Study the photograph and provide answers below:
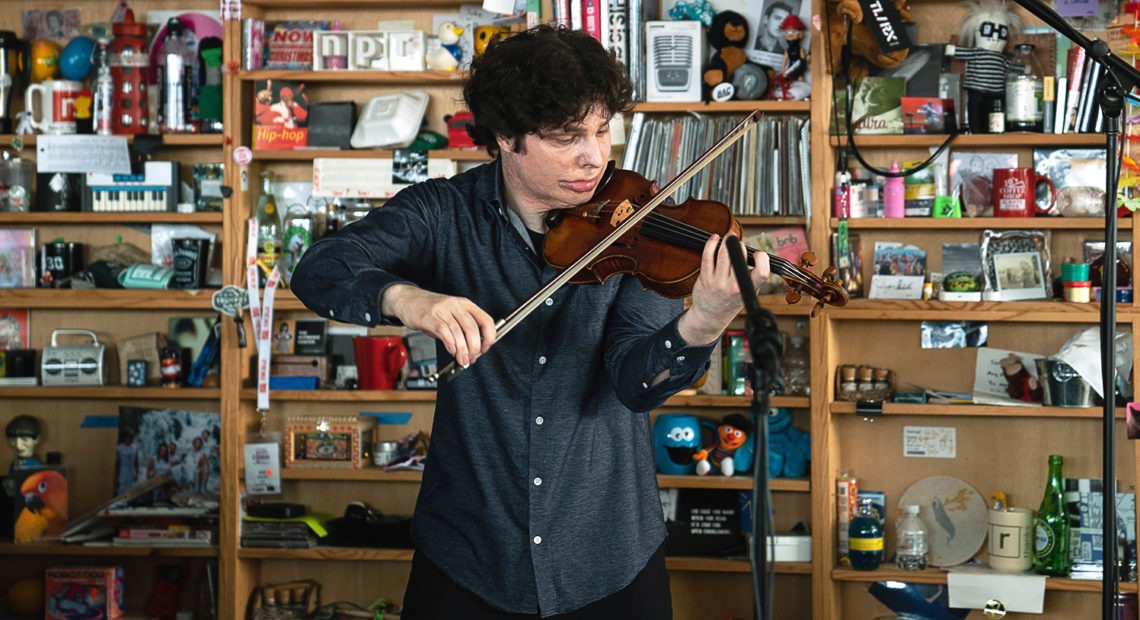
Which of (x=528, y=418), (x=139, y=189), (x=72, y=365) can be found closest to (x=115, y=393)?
(x=72, y=365)

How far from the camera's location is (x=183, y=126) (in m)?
3.63

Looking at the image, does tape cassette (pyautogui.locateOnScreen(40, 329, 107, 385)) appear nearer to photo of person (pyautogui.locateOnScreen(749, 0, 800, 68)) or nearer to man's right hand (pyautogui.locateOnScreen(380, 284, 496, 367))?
photo of person (pyautogui.locateOnScreen(749, 0, 800, 68))

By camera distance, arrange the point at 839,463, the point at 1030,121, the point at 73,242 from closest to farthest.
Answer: the point at 1030,121, the point at 839,463, the point at 73,242

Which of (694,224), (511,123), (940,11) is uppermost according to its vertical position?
(940,11)

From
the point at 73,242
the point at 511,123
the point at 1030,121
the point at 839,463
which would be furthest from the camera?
the point at 73,242

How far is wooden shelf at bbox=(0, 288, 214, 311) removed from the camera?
355 cm

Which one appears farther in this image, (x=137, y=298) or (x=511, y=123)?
(x=137, y=298)

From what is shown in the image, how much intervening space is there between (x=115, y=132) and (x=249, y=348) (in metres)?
0.78

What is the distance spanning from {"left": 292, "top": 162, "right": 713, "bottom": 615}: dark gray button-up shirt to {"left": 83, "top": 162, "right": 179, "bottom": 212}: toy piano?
2.02 meters

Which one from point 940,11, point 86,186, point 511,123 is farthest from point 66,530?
point 940,11

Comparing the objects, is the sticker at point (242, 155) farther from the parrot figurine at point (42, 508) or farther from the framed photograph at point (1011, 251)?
the framed photograph at point (1011, 251)

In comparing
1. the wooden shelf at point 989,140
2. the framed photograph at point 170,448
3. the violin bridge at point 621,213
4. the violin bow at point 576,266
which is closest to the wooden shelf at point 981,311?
the wooden shelf at point 989,140

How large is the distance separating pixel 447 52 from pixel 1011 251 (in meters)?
1.71

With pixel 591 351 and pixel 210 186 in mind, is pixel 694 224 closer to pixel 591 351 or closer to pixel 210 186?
pixel 591 351
